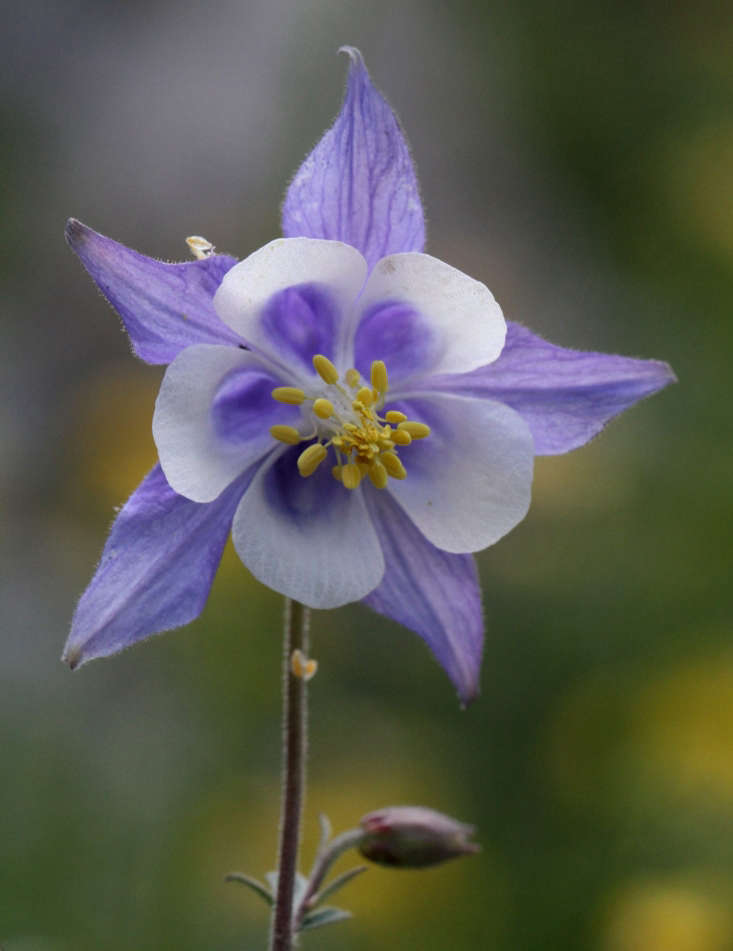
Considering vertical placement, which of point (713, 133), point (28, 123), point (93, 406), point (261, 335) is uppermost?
point (28, 123)

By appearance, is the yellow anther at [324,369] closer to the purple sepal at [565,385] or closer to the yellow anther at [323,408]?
the yellow anther at [323,408]

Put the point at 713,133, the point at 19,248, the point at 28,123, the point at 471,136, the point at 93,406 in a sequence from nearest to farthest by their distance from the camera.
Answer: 1. the point at 93,406
2. the point at 713,133
3. the point at 19,248
4. the point at 28,123
5. the point at 471,136

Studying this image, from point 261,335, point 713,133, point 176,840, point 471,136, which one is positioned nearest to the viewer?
point 261,335

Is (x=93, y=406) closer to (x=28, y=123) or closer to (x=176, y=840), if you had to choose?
(x=176, y=840)

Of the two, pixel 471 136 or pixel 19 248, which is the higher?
pixel 471 136

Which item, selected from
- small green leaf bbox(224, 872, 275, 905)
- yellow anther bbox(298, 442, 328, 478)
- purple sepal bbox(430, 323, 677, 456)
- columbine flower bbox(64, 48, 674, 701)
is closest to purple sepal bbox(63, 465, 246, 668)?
columbine flower bbox(64, 48, 674, 701)

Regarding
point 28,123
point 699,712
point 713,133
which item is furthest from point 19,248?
point 699,712
